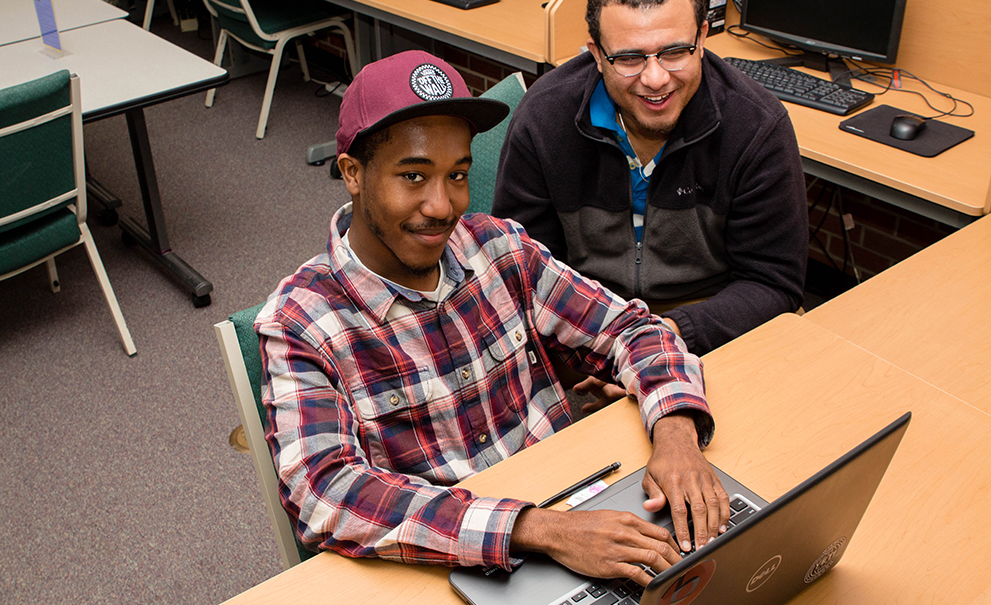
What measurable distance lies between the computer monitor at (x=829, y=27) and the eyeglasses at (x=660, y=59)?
1.03 meters

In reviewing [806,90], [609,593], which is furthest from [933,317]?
[806,90]

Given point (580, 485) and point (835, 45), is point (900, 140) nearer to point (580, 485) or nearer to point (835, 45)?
point (835, 45)

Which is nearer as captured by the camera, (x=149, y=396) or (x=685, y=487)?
(x=685, y=487)

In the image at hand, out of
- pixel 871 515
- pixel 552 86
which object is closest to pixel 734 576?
pixel 871 515

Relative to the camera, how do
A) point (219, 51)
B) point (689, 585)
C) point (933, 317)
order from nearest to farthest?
point (689, 585) → point (933, 317) → point (219, 51)

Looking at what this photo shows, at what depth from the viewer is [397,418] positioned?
1130mm

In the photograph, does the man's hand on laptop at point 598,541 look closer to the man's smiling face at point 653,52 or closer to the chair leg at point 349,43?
the man's smiling face at point 653,52

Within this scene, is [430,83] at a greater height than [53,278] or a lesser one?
greater

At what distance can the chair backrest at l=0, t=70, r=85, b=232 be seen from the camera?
77.8 inches

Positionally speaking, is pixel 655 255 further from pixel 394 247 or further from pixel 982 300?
pixel 394 247

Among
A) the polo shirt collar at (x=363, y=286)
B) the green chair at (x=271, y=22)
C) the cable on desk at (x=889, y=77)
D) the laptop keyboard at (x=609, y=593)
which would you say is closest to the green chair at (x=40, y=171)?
the polo shirt collar at (x=363, y=286)

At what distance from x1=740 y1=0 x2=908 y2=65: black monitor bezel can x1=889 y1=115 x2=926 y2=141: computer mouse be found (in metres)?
0.36

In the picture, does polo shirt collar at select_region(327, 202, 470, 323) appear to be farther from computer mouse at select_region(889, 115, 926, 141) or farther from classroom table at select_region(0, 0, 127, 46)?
classroom table at select_region(0, 0, 127, 46)

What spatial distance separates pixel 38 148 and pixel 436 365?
1.48 m
